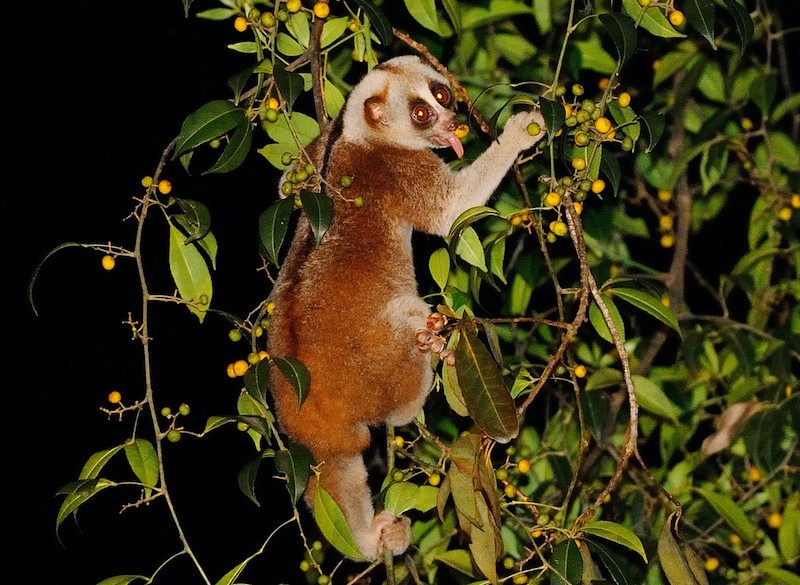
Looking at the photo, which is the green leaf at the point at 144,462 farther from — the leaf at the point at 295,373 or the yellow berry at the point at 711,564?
the yellow berry at the point at 711,564

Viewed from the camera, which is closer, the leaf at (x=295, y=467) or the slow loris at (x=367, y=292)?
the leaf at (x=295, y=467)

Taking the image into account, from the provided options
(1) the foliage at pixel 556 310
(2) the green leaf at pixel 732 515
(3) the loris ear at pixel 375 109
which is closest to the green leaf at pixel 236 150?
(1) the foliage at pixel 556 310

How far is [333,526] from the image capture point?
6.69 ft

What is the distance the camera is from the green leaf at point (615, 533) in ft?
6.33

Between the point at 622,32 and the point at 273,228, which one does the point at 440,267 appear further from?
the point at 622,32

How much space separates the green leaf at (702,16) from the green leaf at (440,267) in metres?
0.68

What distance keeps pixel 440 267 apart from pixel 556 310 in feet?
2.32

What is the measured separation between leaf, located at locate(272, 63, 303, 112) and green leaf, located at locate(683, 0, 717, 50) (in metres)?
0.71

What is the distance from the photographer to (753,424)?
282 cm

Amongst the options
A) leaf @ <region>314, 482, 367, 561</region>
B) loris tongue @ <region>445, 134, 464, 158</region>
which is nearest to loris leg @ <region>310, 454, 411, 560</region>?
leaf @ <region>314, 482, 367, 561</region>

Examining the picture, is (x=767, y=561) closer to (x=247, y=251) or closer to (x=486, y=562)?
(x=486, y=562)

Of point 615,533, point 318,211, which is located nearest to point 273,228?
point 318,211

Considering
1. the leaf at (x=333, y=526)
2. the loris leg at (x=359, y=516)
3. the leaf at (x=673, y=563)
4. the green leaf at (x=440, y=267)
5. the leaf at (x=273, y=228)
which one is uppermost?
the leaf at (x=273, y=228)

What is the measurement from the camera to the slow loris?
7.67ft
